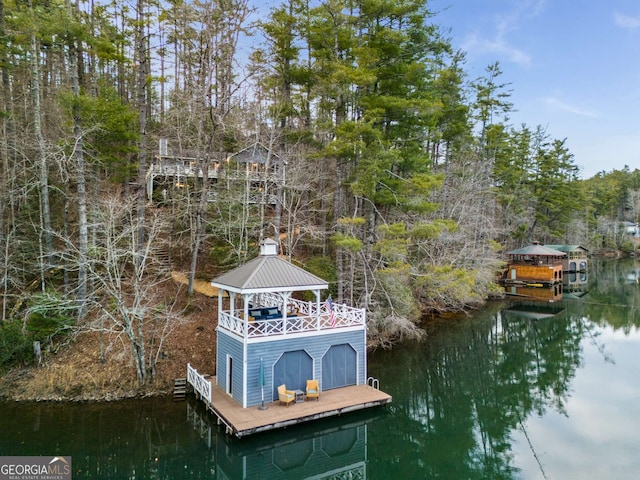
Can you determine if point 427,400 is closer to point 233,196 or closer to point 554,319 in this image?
point 233,196

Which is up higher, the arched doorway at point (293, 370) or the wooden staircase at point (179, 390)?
the arched doorway at point (293, 370)

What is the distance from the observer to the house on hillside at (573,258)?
40.6m

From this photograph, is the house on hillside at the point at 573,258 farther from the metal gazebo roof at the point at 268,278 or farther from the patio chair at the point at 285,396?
the patio chair at the point at 285,396

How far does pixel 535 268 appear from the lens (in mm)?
33750

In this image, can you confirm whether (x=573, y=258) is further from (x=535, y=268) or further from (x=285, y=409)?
(x=285, y=409)

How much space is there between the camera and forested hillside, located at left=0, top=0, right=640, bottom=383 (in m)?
12.9

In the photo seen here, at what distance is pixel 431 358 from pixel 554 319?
1346cm

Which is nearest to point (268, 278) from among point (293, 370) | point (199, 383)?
point (293, 370)

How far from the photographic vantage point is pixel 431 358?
16.9m

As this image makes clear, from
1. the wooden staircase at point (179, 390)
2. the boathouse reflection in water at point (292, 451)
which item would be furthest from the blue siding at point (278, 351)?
the wooden staircase at point (179, 390)

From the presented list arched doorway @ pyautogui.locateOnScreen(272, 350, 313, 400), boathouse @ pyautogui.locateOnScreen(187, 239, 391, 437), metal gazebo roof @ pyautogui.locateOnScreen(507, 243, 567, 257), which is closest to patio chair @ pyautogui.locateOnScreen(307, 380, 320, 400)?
boathouse @ pyautogui.locateOnScreen(187, 239, 391, 437)

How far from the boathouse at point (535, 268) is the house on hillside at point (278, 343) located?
2787 centimetres

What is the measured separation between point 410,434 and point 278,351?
180 inches

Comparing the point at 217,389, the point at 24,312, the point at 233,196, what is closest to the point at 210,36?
the point at 233,196
